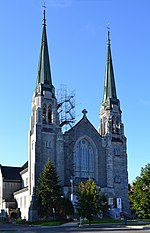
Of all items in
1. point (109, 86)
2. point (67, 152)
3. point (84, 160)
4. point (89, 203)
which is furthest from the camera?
point (109, 86)

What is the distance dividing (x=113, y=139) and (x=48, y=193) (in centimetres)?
2201

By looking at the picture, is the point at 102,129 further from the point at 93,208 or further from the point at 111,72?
the point at 93,208

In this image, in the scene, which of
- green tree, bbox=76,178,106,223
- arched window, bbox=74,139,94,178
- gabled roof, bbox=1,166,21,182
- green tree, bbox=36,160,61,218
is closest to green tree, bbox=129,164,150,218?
green tree, bbox=76,178,106,223

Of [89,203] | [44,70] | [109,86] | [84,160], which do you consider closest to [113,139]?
[84,160]

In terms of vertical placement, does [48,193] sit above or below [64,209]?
above

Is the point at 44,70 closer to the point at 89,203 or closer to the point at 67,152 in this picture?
the point at 67,152

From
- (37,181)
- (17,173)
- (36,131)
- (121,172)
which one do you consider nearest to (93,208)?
(37,181)

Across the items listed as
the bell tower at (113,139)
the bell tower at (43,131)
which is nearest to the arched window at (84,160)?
the bell tower at (113,139)

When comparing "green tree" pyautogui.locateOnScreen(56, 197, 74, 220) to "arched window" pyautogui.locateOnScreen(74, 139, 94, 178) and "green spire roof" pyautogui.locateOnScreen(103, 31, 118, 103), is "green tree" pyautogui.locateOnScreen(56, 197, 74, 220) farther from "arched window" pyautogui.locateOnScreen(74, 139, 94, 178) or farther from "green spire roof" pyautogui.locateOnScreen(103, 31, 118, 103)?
"green spire roof" pyautogui.locateOnScreen(103, 31, 118, 103)

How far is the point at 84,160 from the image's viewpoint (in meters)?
73.9

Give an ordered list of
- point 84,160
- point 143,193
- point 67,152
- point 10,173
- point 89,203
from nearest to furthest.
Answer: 1. point 143,193
2. point 89,203
3. point 67,152
4. point 84,160
5. point 10,173

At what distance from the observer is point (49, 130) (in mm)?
71125

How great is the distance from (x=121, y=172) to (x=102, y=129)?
31.9 feet

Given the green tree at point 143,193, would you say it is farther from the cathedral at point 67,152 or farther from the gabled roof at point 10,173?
the gabled roof at point 10,173
